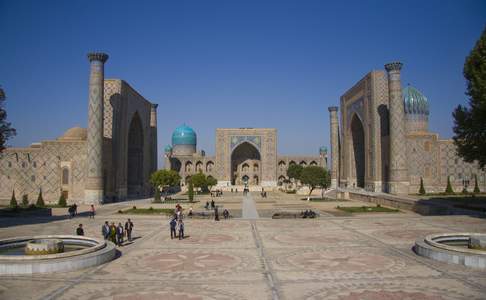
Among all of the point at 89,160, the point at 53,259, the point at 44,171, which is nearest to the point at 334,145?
Result: the point at 89,160

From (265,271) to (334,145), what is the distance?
44.2m

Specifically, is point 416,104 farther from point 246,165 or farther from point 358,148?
point 246,165

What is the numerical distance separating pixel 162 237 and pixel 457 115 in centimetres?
1463

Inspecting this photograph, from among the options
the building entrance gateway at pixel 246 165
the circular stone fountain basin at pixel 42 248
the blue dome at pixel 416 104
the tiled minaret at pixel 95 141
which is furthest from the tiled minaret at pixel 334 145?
the circular stone fountain basin at pixel 42 248

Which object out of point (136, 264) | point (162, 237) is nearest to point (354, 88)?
point (162, 237)

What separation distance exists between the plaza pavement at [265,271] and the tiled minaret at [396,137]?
1939 cm

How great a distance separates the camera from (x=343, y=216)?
20.1 metres

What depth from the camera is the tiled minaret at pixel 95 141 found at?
29.3 meters

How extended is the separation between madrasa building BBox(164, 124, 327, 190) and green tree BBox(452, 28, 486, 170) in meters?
38.8

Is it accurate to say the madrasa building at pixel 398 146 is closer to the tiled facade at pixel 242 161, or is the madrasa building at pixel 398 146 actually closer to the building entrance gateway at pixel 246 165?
the tiled facade at pixel 242 161

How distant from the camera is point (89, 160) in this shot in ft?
96.7

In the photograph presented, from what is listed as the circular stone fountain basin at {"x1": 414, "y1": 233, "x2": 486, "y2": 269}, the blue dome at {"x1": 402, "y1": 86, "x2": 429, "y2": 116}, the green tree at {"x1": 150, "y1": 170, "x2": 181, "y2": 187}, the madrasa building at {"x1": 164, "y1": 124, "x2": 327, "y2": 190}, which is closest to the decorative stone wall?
the green tree at {"x1": 150, "y1": 170, "x2": 181, "y2": 187}

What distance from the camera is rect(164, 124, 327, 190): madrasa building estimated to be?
59.1 m

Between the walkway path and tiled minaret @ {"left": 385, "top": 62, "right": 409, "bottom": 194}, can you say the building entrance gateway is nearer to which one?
tiled minaret @ {"left": 385, "top": 62, "right": 409, "bottom": 194}
